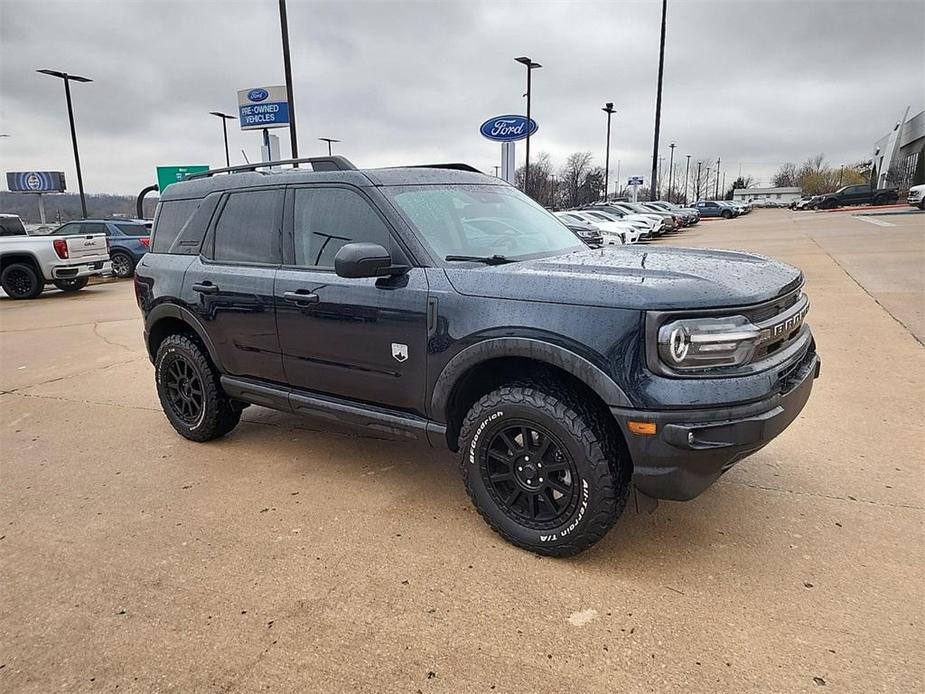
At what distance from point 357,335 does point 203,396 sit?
171 cm

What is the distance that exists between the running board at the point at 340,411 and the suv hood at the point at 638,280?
777 mm

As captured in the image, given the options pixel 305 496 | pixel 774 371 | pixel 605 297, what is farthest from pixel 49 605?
pixel 774 371

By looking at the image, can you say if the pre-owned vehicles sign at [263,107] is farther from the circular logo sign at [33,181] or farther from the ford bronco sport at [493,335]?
the circular logo sign at [33,181]

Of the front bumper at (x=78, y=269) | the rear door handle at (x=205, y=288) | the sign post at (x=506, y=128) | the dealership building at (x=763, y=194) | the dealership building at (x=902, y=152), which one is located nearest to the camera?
the rear door handle at (x=205, y=288)

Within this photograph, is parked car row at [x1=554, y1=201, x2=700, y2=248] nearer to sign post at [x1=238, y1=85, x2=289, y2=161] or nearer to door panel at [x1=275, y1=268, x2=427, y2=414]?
sign post at [x1=238, y1=85, x2=289, y2=161]

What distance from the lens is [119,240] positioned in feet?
56.7

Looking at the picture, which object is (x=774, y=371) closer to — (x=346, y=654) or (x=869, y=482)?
(x=869, y=482)

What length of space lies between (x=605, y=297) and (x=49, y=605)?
270cm

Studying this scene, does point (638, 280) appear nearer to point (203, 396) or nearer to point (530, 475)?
point (530, 475)

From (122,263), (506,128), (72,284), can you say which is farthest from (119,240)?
(506,128)

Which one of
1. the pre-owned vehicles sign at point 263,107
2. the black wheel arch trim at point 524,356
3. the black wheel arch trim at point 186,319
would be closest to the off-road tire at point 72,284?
the pre-owned vehicles sign at point 263,107

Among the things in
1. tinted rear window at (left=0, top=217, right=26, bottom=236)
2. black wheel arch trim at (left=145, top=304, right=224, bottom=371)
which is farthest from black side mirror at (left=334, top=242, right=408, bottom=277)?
tinted rear window at (left=0, top=217, right=26, bottom=236)

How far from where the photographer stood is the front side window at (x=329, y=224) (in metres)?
3.30

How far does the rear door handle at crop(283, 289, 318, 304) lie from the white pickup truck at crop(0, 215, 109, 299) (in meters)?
12.7
